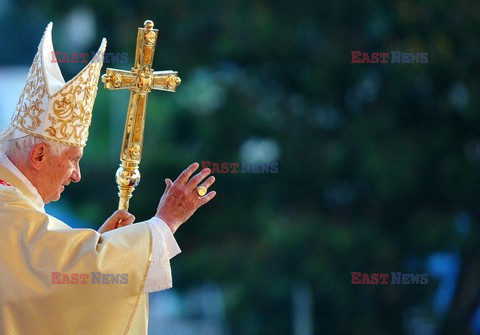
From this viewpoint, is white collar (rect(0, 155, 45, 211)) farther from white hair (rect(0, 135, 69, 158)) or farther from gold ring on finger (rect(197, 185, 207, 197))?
gold ring on finger (rect(197, 185, 207, 197))

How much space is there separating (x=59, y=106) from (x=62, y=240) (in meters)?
0.43

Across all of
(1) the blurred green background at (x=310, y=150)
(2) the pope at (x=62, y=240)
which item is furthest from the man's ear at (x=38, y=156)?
(1) the blurred green background at (x=310, y=150)

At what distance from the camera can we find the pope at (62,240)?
300 centimetres

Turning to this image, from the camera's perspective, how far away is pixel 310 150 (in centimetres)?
870

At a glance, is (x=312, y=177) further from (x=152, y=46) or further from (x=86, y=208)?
(x=152, y=46)

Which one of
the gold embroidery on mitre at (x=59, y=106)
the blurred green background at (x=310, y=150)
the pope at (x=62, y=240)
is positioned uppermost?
the blurred green background at (x=310, y=150)

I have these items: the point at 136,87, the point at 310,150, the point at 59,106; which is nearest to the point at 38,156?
the point at 59,106

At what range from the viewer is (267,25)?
8.66 meters

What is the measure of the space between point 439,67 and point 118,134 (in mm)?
2470

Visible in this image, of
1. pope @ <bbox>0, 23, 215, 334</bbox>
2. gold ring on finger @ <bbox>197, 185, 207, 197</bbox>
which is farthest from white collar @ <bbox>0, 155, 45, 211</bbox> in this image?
gold ring on finger @ <bbox>197, 185, 207, 197</bbox>

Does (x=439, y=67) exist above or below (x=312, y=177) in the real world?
above

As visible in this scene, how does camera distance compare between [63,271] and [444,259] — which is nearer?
[63,271]

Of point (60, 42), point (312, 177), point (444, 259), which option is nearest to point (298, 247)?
point (312, 177)

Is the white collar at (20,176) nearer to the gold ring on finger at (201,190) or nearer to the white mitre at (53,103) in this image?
the white mitre at (53,103)
